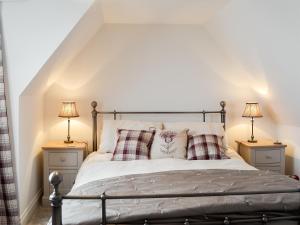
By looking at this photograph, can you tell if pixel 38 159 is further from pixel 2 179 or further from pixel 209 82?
pixel 209 82

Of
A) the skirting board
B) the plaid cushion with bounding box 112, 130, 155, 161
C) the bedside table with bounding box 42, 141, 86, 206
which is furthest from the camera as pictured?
the bedside table with bounding box 42, 141, 86, 206

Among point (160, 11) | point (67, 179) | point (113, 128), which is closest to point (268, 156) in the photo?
point (113, 128)

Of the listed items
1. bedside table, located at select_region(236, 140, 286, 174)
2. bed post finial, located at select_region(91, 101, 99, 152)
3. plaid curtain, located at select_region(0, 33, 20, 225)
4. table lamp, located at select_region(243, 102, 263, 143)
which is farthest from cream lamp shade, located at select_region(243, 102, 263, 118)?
plaid curtain, located at select_region(0, 33, 20, 225)

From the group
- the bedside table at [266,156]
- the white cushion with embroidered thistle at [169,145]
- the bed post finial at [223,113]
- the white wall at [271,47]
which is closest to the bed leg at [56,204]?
the white cushion with embroidered thistle at [169,145]

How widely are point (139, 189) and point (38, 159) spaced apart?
197cm

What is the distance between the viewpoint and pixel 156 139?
3633mm

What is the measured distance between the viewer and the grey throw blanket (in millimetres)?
1947

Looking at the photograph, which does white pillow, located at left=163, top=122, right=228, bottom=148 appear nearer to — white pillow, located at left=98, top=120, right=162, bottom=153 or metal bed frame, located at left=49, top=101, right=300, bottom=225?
white pillow, located at left=98, top=120, right=162, bottom=153

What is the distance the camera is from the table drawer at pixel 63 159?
12.4 ft

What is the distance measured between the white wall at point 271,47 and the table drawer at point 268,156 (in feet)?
0.85

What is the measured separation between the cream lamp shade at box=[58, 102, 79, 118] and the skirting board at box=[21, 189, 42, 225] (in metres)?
0.92

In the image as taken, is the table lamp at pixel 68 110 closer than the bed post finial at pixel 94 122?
Yes

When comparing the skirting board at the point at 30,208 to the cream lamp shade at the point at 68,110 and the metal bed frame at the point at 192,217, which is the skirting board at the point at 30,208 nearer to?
the cream lamp shade at the point at 68,110

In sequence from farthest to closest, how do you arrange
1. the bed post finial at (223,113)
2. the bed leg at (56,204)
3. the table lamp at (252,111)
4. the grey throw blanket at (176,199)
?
1. the bed post finial at (223,113)
2. the table lamp at (252,111)
3. the grey throw blanket at (176,199)
4. the bed leg at (56,204)
